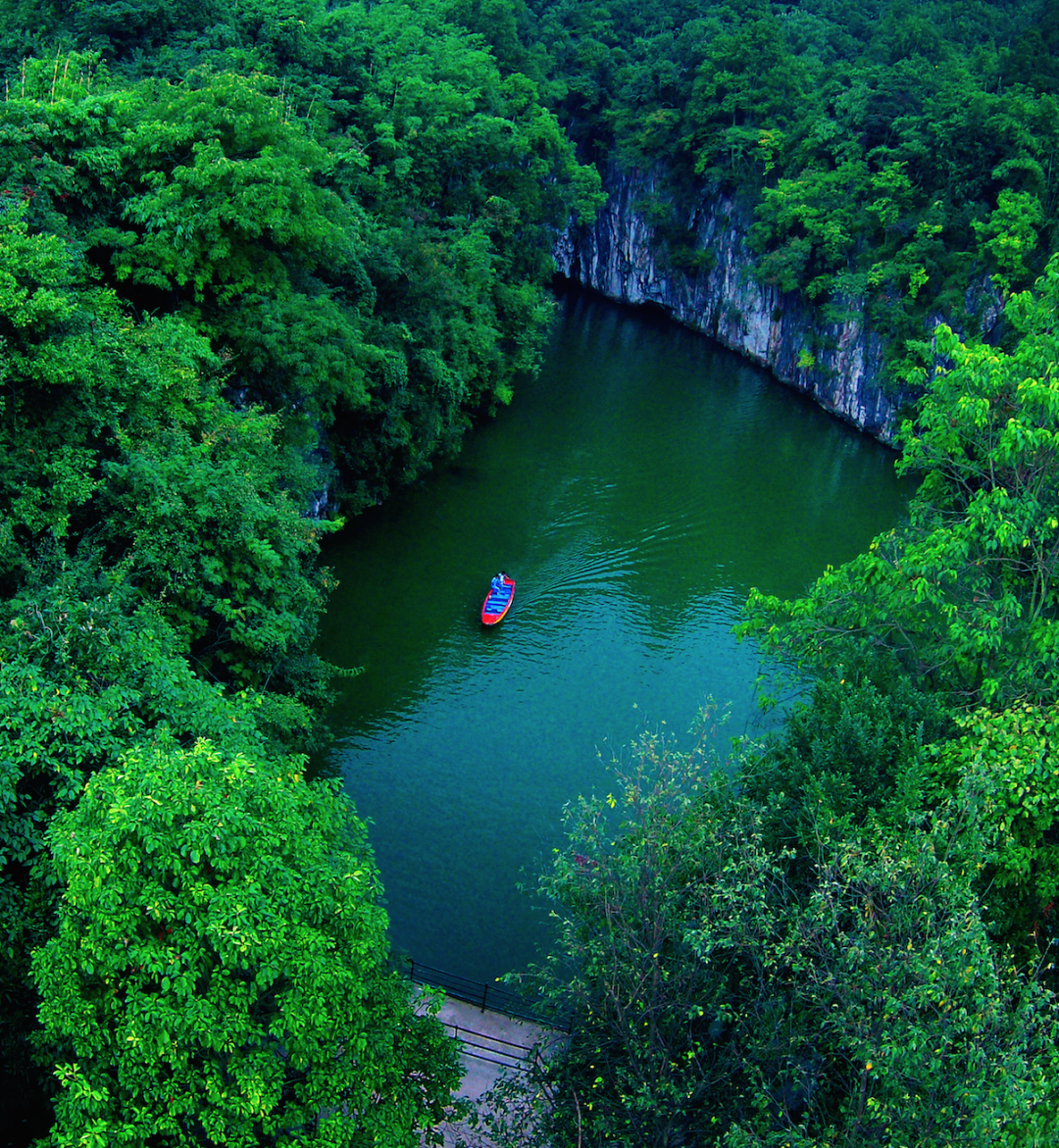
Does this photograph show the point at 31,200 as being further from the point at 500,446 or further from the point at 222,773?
the point at 500,446

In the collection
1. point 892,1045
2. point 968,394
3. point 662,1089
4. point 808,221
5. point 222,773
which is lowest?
point 662,1089

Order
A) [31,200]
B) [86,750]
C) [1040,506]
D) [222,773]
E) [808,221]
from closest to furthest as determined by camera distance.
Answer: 1. [222,773]
2. [86,750]
3. [1040,506]
4. [31,200]
5. [808,221]

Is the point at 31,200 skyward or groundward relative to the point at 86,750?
skyward

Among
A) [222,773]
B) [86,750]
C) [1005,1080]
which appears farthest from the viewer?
[86,750]

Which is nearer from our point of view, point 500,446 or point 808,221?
point 500,446

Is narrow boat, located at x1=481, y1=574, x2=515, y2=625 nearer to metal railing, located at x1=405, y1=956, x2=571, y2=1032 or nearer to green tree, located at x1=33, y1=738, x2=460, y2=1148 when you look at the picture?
metal railing, located at x1=405, y1=956, x2=571, y2=1032

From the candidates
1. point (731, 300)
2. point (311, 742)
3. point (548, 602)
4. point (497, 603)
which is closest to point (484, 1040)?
point (311, 742)

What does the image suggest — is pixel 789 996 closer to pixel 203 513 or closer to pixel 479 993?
pixel 479 993

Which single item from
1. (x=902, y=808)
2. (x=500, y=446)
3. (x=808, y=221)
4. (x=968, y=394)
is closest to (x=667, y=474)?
(x=500, y=446)
